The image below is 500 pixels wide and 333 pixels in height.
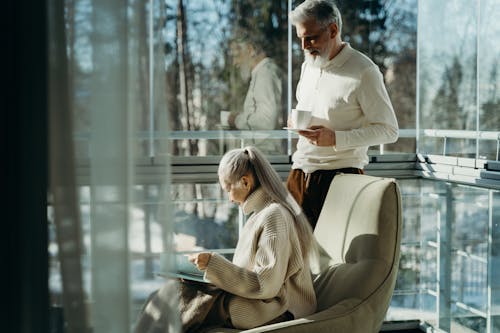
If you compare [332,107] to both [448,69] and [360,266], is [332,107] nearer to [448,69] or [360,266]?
[360,266]

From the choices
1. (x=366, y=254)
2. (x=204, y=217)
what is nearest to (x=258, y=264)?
(x=366, y=254)

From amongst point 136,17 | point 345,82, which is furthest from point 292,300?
point 136,17

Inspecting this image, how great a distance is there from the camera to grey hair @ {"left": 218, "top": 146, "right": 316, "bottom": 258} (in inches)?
94.8

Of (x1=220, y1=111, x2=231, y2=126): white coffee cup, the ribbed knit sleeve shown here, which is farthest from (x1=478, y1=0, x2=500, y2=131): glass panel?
the ribbed knit sleeve

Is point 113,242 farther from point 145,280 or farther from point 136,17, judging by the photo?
point 136,17

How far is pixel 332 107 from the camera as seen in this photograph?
9.45ft

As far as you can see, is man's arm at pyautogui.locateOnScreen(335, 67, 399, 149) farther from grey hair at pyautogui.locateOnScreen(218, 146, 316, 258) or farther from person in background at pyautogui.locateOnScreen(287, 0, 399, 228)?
grey hair at pyautogui.locateOnScreen(218, 146, 316, 258)

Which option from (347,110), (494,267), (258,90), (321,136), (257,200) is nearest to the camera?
(257,200)

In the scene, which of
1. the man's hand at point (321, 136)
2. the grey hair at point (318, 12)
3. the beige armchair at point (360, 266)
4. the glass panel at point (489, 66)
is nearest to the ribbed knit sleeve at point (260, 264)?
the beige armchair at point (360, 266)

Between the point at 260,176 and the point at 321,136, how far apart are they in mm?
428

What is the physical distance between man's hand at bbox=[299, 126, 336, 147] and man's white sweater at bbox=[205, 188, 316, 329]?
0.44 metres

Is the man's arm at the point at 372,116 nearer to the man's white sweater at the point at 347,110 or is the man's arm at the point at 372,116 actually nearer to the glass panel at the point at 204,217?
the man's white sweater at the point at 347,110

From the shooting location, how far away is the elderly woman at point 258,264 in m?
2.22

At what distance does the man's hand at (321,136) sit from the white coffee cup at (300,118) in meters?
0.03
